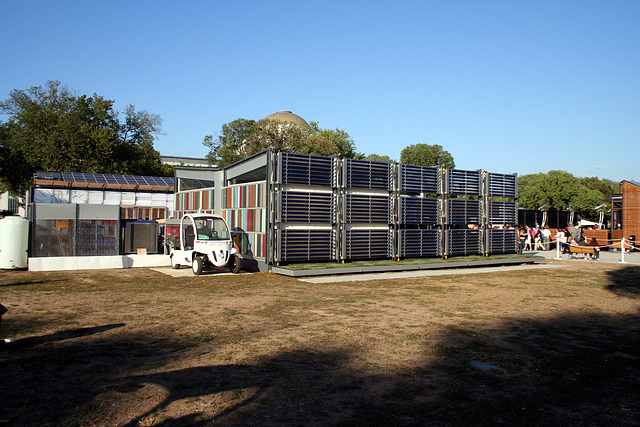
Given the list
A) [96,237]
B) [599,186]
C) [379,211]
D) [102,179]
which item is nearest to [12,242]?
[96,237]

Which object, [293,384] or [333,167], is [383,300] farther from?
[333,167]

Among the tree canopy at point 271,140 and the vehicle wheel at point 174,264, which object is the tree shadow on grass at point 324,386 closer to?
the vehicle wheel at point 174,264

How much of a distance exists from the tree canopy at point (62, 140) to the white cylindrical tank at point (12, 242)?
2917 cm

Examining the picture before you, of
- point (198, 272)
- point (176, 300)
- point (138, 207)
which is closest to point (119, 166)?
point (138, 207)

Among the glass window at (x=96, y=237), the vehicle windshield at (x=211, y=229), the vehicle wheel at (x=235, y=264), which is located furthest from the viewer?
the glass window at (x=96, y=237)

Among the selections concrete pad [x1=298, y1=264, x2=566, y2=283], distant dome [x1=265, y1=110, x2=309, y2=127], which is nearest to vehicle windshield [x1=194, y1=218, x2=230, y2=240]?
concrete pad [x1=298, y1=264, x2=566, y2=283]

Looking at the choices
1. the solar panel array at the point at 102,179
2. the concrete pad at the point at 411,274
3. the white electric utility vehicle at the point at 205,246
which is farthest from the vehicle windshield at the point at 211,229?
the solar panel array at the point at 102,179

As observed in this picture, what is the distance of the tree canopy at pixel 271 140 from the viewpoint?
Result: 2238 inches

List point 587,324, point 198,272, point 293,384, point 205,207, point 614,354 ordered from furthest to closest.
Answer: point 205,207
point 198,272
point 587,324
point 614,354
point 293,384

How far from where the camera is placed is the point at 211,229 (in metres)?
17.6

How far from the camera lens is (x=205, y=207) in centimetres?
2320

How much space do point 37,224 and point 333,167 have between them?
11.6 metres

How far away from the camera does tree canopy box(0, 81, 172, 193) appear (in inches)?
1713

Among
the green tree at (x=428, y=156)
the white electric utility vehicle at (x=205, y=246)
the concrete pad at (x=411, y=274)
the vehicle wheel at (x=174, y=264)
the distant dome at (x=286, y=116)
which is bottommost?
the concrete pad at (x=411, y=274)
